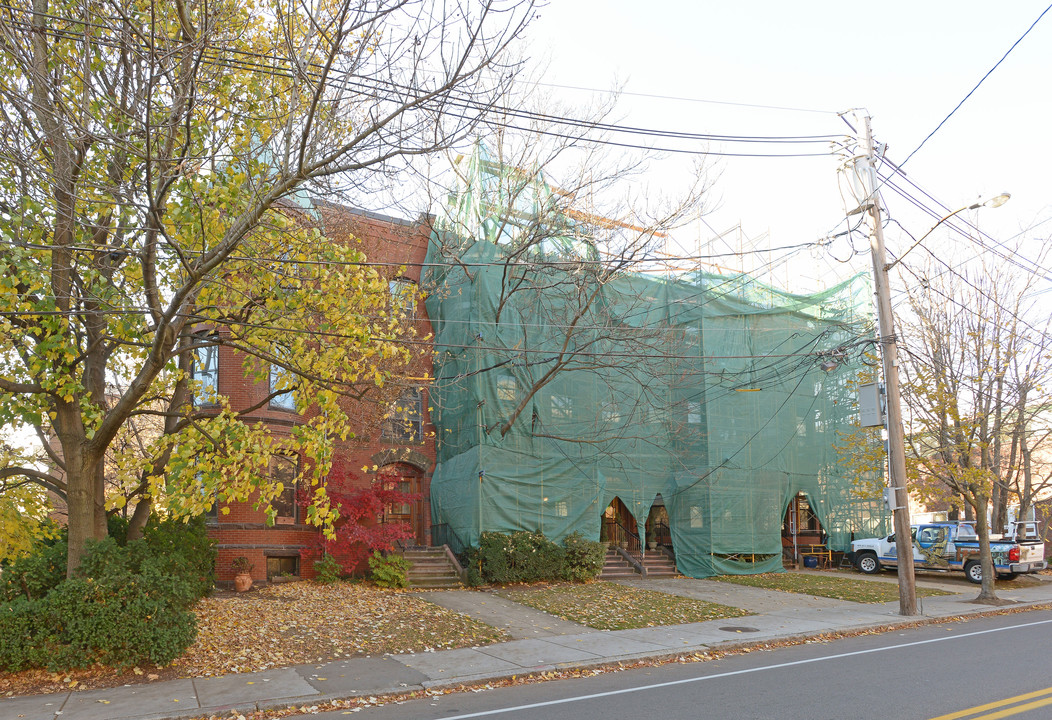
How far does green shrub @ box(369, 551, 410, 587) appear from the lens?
1800 centimetres

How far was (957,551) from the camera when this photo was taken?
23844 mm

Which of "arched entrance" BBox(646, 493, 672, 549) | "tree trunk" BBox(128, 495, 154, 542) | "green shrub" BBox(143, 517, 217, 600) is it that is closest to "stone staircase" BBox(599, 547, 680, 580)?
"arched entrance" BBox(646, 493, 672, 549)

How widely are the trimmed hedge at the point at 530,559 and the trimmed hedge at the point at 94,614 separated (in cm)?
932

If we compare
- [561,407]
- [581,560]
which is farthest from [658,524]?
[561,407]

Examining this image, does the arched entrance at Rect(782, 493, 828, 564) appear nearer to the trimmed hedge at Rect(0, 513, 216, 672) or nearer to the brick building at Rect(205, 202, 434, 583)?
the brick building at Rect(205, 202, 434, 583)

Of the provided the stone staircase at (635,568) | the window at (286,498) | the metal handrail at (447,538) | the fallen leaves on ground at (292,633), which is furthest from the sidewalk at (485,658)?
the window at (286,498)

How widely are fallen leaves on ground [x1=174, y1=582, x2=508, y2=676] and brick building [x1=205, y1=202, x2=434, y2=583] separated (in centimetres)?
236

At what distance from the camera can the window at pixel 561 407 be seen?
869 inches

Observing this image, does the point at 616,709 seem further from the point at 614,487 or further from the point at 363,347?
the point at 614,487

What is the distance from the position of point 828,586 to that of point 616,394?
7951 mm

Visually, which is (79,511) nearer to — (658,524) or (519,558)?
(519,558)

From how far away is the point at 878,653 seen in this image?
11531 millimetres

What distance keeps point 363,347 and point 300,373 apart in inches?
37.6

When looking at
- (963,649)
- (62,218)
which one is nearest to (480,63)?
(62,218)
